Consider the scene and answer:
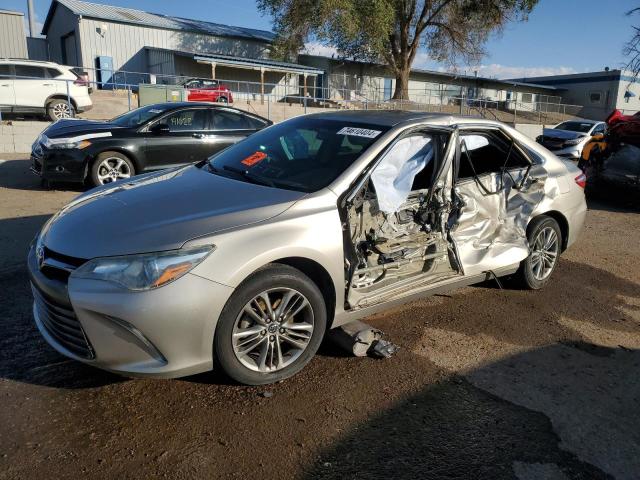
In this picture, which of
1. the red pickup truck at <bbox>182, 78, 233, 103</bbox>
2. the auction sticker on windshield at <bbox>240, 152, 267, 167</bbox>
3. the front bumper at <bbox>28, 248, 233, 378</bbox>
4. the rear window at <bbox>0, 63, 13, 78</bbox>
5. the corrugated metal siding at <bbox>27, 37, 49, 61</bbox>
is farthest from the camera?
the corrugated metal siding at <bbox>27, 37, 49, 61</bbox>

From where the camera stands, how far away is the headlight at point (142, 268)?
2.62 m

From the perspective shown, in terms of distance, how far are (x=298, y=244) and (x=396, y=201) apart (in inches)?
37.6

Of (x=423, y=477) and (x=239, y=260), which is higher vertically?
(x=239, y=260)

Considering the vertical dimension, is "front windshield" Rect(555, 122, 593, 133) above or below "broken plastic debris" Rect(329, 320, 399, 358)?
above

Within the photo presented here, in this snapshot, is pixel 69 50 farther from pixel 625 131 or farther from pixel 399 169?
pixel 399 169

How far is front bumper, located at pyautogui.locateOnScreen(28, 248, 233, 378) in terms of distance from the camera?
8.49 ft

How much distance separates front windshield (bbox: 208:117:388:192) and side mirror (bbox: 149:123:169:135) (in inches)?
169

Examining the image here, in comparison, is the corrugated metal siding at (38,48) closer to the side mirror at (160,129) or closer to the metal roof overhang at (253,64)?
the metal roof overhang at (253,64)

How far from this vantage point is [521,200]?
15.3ft

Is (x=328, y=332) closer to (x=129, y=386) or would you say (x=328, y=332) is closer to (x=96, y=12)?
(x=129, y=386)

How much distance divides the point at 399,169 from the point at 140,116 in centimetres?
639

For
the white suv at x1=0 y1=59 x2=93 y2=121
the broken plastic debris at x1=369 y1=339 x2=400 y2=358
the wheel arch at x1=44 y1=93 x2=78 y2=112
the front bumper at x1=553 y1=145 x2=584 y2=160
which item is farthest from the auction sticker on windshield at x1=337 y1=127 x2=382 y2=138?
the wheel arch at x1=44 y1=93 x2=78 y2=112

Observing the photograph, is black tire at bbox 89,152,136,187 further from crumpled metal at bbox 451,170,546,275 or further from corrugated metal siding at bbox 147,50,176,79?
corrugated metal siding at bbox 147,50,176,79

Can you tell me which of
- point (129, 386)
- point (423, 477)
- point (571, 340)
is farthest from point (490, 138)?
point (129, 386)
